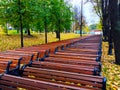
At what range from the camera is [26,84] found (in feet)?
12.8

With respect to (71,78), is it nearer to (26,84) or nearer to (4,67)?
Answer: (26,84)

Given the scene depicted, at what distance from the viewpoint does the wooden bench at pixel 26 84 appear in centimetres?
358

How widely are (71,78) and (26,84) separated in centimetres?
96

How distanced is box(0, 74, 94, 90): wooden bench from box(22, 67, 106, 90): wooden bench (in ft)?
1.55

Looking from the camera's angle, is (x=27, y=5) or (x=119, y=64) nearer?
(x=119, y=64)

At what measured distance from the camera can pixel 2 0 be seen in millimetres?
15594

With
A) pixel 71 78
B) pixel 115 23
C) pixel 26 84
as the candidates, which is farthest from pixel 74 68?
pixel 115 23

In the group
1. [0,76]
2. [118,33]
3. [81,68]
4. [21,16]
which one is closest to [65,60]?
[81,68]

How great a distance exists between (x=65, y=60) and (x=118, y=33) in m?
5.32

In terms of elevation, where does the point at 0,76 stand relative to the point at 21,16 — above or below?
below

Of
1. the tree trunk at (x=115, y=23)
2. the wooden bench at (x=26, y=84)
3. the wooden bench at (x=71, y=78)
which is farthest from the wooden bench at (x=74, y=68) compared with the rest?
the tree trunk at (x=115, y=23)

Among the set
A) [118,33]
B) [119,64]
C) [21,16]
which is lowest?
[119,64]

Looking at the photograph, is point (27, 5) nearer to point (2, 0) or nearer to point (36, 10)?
point (36, 10)

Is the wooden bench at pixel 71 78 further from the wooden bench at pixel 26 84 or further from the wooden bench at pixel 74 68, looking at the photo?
the wooden bench at pixel 74 68
